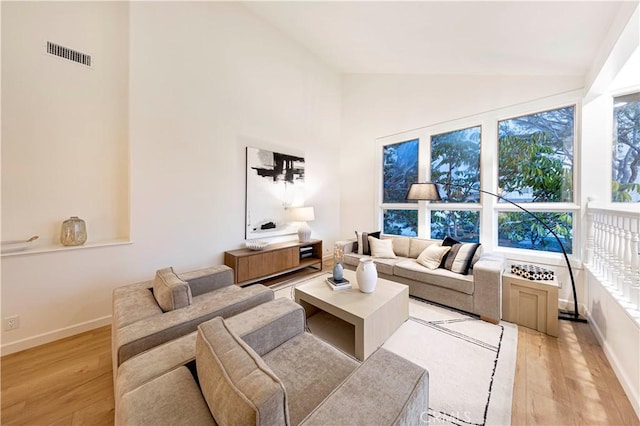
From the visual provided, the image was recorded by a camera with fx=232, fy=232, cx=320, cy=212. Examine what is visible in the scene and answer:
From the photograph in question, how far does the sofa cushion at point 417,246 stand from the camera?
11.6 feet

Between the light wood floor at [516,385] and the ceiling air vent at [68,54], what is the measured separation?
9.00 ft

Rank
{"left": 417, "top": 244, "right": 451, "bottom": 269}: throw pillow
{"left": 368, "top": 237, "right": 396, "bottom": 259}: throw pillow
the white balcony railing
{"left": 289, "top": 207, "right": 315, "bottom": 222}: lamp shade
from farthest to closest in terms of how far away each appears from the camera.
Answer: {"left": 289, "top": 207, "right": 315, "bottom": 222}: lamp shade < {"left": 368, "top": 237, "right": 396, "bottom": 259}: throw pillow < {"left": 417, "top": 244, "right": 451, "bottom": 269}: throw pillow < the white balcony railing

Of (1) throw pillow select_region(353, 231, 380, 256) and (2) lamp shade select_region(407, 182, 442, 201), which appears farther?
(1) throw pillow select_region(353, 231, 380, 256)

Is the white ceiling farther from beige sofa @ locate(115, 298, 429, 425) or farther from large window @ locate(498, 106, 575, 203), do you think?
beige sofa @ locate(115, 298, 429, 425)

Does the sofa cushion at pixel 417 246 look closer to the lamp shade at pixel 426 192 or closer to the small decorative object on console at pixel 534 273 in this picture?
the lamp shade at pixel 426 192

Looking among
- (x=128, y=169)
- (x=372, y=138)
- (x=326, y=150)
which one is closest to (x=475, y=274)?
(x=372, y=138)

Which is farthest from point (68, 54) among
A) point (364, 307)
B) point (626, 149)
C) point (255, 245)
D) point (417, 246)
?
point (626, 149)

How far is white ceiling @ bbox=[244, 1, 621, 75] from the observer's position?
6.54 feet

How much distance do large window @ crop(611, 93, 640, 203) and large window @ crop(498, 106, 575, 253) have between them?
1.14 ft

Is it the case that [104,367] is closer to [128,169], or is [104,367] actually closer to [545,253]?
[128,169]

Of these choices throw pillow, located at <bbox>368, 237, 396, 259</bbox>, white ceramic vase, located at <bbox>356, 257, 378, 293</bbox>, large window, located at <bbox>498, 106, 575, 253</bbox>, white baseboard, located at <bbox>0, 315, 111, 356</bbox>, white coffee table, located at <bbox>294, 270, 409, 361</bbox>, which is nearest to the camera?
white coffee table, located at <bbox>294, 270, 409, 361</bbox>

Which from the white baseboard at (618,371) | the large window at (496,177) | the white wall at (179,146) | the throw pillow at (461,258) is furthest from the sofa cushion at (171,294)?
the large window at (496,177)

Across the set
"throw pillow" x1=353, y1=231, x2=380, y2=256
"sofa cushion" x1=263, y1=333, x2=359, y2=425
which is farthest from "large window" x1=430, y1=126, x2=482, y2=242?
"sofa cushion" x1=263, y1=333, x2=359, y2=425

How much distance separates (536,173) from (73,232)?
5.31 metres
